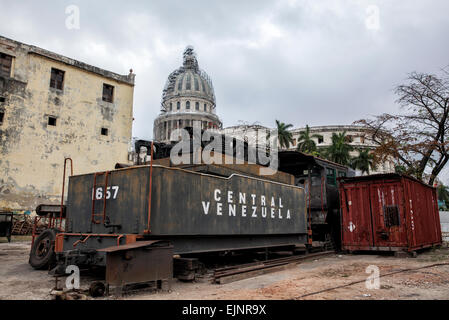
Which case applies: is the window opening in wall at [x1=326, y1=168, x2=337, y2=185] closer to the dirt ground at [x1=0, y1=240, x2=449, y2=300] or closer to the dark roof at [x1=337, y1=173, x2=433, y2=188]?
the dark roof at [x1=337, y1=173, x2=433, y2=188]

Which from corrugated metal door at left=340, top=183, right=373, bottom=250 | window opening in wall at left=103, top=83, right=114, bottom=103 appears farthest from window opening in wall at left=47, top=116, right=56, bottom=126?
corrugated metal door at left=340, top=183, right=373, bottom=250

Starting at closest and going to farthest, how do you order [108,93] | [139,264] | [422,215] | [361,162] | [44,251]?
[139,264] < [44,251] < [422,215] < [108,93] < [361,162]

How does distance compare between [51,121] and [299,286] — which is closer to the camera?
[299,286]

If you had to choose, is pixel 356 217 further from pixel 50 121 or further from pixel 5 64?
pixel 5 64

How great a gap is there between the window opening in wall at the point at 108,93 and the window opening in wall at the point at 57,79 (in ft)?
10.2

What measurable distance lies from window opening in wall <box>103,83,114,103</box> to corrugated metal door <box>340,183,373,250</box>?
66.2 ft

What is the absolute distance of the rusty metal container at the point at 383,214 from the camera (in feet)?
39.5

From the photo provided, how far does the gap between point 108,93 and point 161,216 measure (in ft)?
75.8

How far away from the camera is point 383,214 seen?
12.3 m

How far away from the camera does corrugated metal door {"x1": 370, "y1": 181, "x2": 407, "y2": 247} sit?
12.1m

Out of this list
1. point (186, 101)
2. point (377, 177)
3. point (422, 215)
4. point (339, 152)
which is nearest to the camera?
point (377, 177)

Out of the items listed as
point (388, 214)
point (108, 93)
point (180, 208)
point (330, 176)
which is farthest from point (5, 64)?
point (388, 214)
